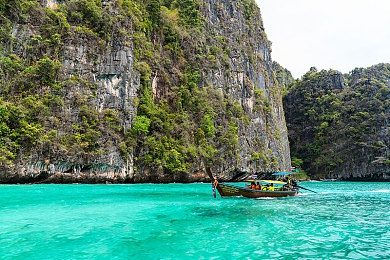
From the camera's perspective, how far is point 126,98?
36.2 metres

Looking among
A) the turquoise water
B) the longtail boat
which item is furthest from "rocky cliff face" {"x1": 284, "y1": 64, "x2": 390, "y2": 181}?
the turquoise water

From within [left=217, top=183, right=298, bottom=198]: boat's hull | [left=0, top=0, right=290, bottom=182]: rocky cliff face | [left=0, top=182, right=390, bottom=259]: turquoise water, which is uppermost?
[left=0, top=0, right=290, bottom=182]: rocky cliff face

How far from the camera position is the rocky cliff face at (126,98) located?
31.5m

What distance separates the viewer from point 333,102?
7469 centimetres

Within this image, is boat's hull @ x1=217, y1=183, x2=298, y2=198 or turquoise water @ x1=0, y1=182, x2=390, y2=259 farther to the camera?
boat's hull @ x1=217, y1=183, x2=298, y2=198

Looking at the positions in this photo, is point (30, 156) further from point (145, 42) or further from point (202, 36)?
point (202, 36)

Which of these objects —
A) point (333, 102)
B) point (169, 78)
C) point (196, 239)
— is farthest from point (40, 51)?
point (333, 102)

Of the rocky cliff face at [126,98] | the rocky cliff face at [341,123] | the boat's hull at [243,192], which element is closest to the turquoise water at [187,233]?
the boat's hull at [243,192]

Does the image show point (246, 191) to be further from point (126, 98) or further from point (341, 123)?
point (341, 123)

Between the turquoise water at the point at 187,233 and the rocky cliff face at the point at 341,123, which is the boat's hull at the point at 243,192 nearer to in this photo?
the turquoise water at the point at 187,233

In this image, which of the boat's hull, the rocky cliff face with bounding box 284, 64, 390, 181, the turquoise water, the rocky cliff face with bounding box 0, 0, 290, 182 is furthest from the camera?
the rocky cliff face with bounding box 284, 64, 390, 181

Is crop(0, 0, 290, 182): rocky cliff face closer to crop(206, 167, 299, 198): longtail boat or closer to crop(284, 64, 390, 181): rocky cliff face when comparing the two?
crop(206, 167, 299, 198): longtail boat

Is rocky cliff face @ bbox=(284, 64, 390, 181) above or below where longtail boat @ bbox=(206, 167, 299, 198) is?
above

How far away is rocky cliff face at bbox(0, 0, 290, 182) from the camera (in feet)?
103
